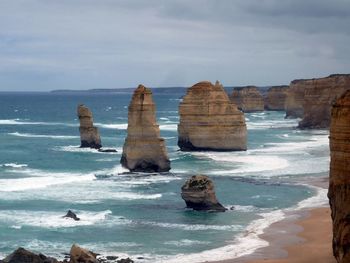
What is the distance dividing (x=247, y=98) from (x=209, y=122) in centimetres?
8643

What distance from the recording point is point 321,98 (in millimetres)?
100875

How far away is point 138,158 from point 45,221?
715 inches

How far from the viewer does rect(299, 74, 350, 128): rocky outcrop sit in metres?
98.8

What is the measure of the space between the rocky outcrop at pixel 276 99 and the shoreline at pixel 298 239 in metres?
120

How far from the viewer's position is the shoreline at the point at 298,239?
103ft

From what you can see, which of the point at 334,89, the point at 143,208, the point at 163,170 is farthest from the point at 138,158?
the point at 334,89

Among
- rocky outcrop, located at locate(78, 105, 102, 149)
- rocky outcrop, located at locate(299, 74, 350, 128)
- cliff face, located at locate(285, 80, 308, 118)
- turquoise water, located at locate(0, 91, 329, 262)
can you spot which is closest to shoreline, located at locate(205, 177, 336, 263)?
turquoise water, located at locate(0, 91, 329, 262)

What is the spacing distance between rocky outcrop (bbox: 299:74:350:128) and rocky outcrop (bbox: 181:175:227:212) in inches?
2332

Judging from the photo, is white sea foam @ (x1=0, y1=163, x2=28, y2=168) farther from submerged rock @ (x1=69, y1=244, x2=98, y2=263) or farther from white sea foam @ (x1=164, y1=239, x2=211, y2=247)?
submerged rock @ (x1=69, y1=244, x2=98, y2=263)

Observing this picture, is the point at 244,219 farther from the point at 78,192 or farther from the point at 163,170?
the point at 163,170

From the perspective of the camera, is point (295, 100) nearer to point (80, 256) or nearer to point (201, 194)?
point (201, 194)

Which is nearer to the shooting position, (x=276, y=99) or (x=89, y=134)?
(x=89, y=134)

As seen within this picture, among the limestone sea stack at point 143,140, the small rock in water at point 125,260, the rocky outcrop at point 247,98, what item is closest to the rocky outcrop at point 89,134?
the limestone sea stack at point 143,140

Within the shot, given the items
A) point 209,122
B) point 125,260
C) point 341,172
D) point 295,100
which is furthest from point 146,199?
point 295,100
